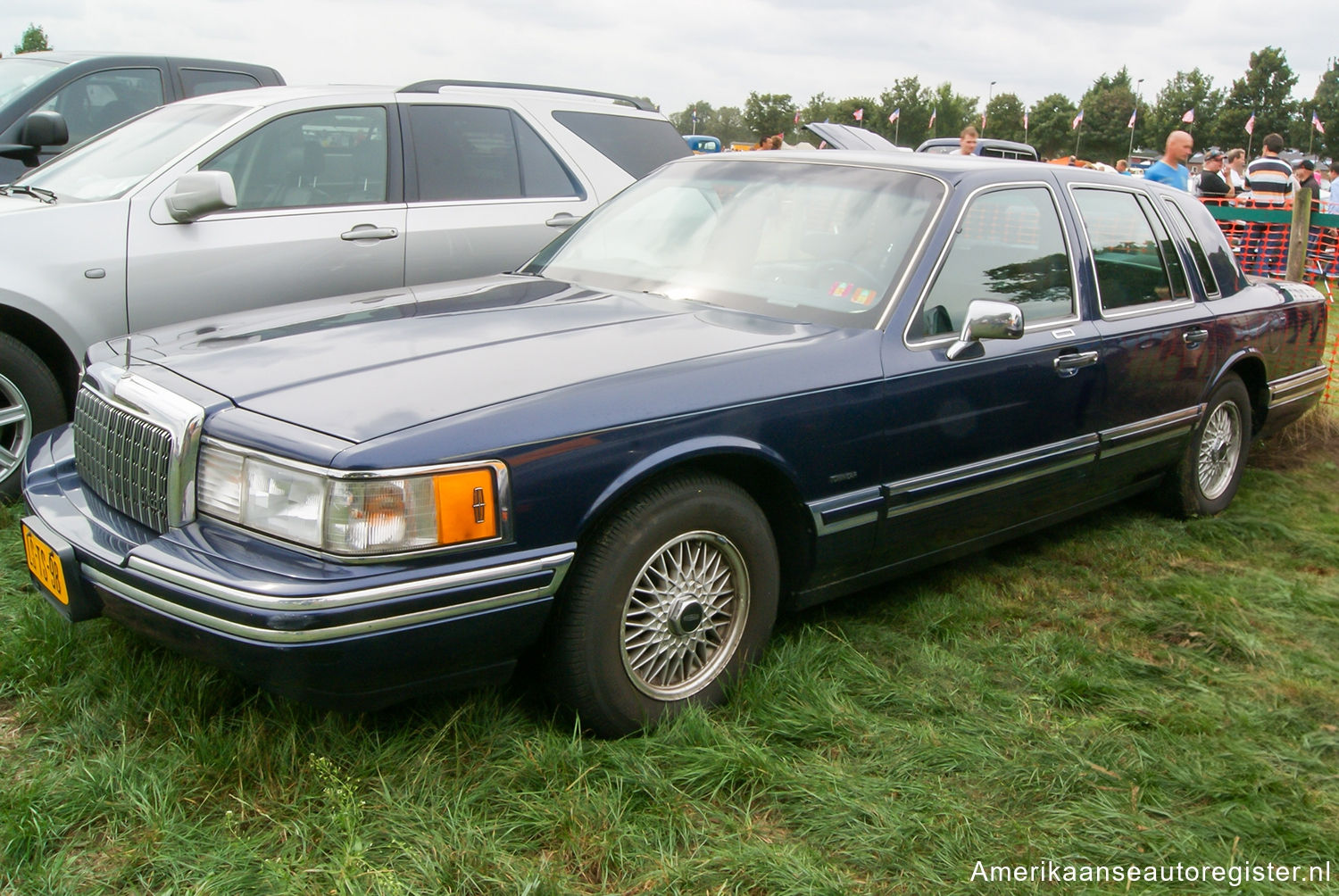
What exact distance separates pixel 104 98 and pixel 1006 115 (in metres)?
95.7

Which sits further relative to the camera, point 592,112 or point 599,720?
point 592,112

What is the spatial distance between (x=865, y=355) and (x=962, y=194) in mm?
823

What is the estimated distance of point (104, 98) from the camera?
7.17 metres

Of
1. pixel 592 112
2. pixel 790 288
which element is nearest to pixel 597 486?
pixel 790 288

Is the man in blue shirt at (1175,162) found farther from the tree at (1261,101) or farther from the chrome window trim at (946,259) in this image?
the tree at (1261,101)

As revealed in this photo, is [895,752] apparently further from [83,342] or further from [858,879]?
[83,342]

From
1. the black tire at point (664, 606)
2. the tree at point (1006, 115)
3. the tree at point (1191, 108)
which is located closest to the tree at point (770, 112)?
the tree at point (1006, 115)

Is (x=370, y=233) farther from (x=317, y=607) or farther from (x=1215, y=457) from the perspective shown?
(x=1215, y=457)

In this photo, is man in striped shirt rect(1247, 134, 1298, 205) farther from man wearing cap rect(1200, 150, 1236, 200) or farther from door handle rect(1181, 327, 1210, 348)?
door handle rect(1181, 327, 1210, 348)

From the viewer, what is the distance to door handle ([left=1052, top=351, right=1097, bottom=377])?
380cm

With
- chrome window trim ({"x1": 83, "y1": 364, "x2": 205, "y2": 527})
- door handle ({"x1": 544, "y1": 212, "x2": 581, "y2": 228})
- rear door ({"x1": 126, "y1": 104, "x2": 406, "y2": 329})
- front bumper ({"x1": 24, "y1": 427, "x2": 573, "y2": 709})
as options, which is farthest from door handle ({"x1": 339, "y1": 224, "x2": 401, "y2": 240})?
front bumper ({"x1": 24, "y1": 427, "x2": 573, "y2": 709})

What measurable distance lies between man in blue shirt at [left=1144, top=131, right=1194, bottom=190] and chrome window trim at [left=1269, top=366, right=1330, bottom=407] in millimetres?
3863

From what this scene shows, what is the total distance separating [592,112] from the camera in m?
6.16

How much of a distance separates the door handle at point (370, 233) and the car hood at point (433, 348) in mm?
1467
